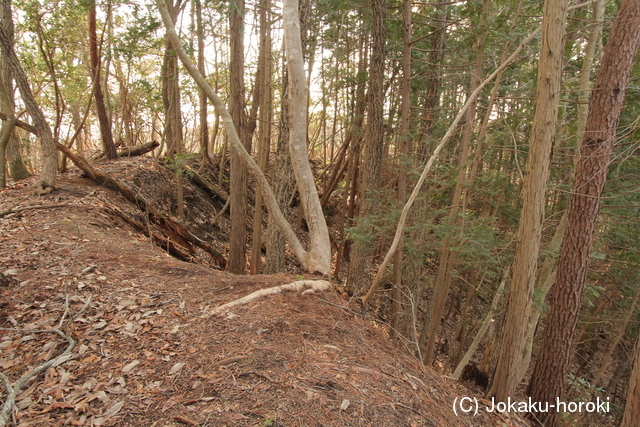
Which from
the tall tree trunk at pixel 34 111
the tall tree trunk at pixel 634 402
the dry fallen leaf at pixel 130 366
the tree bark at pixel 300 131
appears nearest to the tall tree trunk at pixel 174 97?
the tall tree trunk at pixel 34 111

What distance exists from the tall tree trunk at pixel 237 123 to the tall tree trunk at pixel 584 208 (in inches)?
228

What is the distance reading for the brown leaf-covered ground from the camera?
2047mm

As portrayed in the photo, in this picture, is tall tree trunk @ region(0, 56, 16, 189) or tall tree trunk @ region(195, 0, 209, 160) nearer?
tall tree trunk @ region(0, 56, 16, 189)

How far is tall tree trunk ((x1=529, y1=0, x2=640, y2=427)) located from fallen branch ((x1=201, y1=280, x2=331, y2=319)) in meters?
3.76

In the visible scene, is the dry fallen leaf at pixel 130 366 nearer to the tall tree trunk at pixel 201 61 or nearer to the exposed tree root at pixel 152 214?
the exposed tree root at pixel 152 214

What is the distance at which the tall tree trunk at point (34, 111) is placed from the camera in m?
5.50

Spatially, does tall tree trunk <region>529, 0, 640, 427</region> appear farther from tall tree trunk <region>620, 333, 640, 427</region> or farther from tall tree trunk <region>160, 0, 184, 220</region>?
tall tree trunk <region>160, 0, 184, 220</region>

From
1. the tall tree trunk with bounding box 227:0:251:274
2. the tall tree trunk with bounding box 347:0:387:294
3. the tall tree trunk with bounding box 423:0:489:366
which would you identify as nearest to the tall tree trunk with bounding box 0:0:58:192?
the tall tree trunk with bounding box 227:0:251:274

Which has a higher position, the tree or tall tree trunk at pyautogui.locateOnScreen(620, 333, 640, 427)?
the tree

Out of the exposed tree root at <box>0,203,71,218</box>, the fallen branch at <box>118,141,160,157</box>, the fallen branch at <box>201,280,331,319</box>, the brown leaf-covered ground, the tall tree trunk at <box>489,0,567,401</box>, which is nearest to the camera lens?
the brown leaf-covered ground

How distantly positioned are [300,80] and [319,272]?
2208mm

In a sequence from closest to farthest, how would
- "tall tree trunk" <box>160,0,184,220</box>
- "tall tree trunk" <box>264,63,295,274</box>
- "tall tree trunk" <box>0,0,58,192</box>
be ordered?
"tall tree trunk" <box>0,0,58,192</box>, "tall tree trunk" <box>264,63,295,274</box>, "tall tree trunk" <box>160,0,184,220</box>

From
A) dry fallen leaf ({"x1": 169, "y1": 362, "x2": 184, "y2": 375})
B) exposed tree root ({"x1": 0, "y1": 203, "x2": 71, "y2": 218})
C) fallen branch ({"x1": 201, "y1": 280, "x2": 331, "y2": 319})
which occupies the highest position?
exposed tree root ({"x1": 0, "y1": 203, "x2": 71, "y2": 218})

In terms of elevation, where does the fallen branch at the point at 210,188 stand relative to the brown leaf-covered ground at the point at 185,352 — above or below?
above
